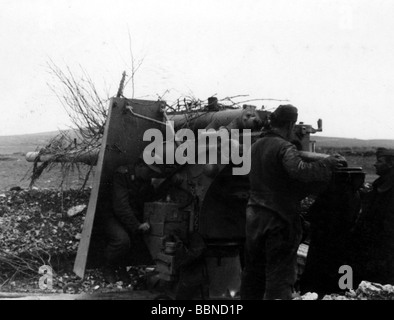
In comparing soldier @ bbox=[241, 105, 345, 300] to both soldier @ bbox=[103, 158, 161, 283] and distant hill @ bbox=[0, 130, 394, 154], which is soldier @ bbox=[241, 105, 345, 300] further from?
distant hill @ bbox=[0, 130, 394, 154]

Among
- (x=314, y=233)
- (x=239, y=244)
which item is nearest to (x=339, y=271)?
(x=314, y=233)

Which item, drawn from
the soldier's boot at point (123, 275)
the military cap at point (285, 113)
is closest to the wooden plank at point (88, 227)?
the soldier's boot at point (123, 275)

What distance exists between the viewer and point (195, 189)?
19.6 ft

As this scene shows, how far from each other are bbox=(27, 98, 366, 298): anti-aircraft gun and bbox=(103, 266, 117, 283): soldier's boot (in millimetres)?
337

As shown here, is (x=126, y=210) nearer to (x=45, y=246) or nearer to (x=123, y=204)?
(x=123, y=204)

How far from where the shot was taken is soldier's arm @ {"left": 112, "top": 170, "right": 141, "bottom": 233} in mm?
6465

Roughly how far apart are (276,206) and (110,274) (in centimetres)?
299

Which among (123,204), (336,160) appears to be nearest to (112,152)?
(123,204)

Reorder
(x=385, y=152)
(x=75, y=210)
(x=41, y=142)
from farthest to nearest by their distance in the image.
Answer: (x=41, y=142)
(x=75, y=210)
(x=385, y=152)

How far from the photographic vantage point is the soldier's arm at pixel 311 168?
4.50m

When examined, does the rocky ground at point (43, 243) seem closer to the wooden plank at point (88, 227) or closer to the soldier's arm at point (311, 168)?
the wooden plank at point (88, 227)

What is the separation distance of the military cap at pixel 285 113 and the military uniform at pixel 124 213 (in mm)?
2244

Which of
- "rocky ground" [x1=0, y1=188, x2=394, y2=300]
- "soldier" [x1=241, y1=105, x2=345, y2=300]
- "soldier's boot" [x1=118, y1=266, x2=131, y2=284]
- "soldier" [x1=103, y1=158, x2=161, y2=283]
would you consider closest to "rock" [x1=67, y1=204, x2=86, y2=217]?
"rocky ground" [x1=0, y1=188, x2=394, y2=300]
